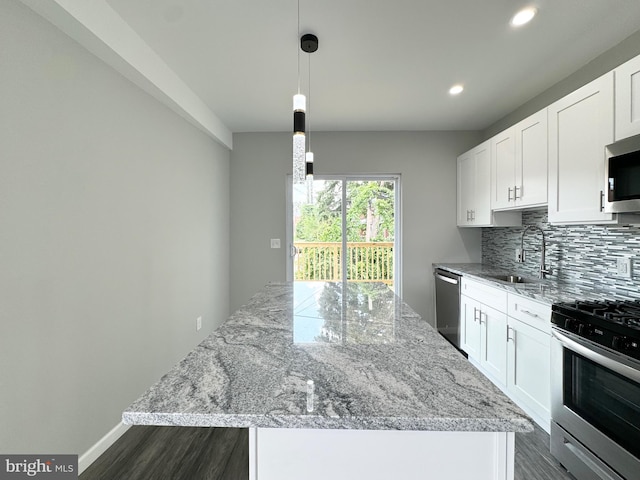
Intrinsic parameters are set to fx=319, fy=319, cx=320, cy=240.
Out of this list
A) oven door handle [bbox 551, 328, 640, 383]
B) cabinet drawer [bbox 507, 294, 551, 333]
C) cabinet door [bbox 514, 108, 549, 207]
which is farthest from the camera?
cabinet door [bbox 514, 108, 549, 207]

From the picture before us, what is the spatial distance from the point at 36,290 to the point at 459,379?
183 cm

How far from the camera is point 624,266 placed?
207cm

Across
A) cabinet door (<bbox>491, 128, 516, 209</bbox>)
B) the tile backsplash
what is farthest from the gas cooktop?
cabinet door (<bbox>491, 128, 516, 209</bbox>)

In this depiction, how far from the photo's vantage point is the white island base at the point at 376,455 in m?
0.79

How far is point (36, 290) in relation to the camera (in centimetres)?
150

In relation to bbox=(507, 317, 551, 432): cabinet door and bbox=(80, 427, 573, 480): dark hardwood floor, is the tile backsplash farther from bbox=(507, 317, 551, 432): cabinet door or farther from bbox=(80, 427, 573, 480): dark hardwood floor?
bbox=(80, 427, 573, 480): dark hardwood floor

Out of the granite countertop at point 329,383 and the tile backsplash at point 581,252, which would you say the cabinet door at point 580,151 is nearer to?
the tile backsplash at point 581,252

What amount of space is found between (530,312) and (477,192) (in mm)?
1675

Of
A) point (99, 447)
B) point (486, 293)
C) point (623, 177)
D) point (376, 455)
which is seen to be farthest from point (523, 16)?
point (99, 447)

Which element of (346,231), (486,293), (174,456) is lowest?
(174,456)

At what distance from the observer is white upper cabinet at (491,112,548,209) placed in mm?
2410

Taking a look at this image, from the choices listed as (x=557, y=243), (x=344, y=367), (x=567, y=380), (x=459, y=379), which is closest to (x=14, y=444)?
(x=344, y=367)

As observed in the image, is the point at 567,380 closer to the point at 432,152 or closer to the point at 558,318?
the point at 558,318

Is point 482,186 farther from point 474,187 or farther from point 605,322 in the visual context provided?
point 605,322
